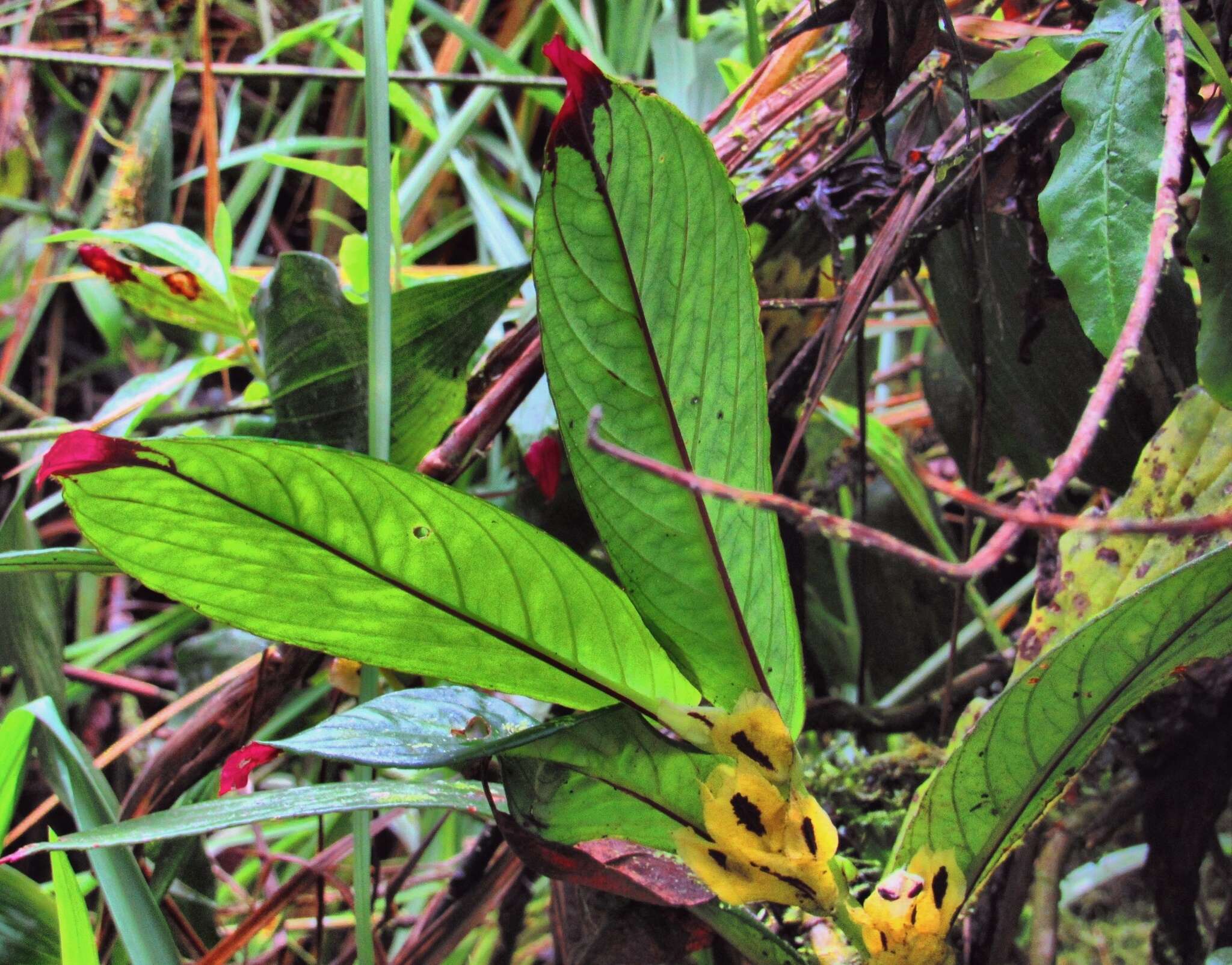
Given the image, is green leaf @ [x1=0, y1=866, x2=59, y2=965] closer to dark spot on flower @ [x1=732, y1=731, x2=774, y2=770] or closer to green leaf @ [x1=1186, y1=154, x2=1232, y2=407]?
dark spot on flower @ [x1=732, y1=731, x2=774, y2=770]

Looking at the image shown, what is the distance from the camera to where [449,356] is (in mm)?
562

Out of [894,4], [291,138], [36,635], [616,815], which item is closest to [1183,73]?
[894,4]

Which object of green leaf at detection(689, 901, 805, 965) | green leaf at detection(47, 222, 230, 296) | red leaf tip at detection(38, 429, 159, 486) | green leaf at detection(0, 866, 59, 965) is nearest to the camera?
red leaf tip at detection(38, 429, 159, 486)

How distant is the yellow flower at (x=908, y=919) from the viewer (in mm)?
346

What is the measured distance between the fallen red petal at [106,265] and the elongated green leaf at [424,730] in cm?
44

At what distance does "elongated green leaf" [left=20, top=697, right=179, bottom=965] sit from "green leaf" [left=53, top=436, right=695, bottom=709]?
166 millimetres

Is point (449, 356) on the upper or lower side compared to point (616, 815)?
upper

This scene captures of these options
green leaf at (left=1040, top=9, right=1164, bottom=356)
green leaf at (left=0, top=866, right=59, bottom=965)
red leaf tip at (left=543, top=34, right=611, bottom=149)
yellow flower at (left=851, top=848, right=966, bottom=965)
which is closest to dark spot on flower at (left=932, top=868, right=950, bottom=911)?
yellow flower at (left=851, top=848, right=966, bottom=965)

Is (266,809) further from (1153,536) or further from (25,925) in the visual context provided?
(1153,536)

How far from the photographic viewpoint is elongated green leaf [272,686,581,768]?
0.31 metres

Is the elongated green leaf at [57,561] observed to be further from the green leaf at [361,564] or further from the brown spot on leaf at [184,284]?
the brown spot on leaf at [184,284]

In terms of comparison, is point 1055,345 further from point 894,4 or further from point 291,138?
point 291,138

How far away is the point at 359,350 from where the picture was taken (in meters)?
0.56

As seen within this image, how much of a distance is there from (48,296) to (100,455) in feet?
4.15
